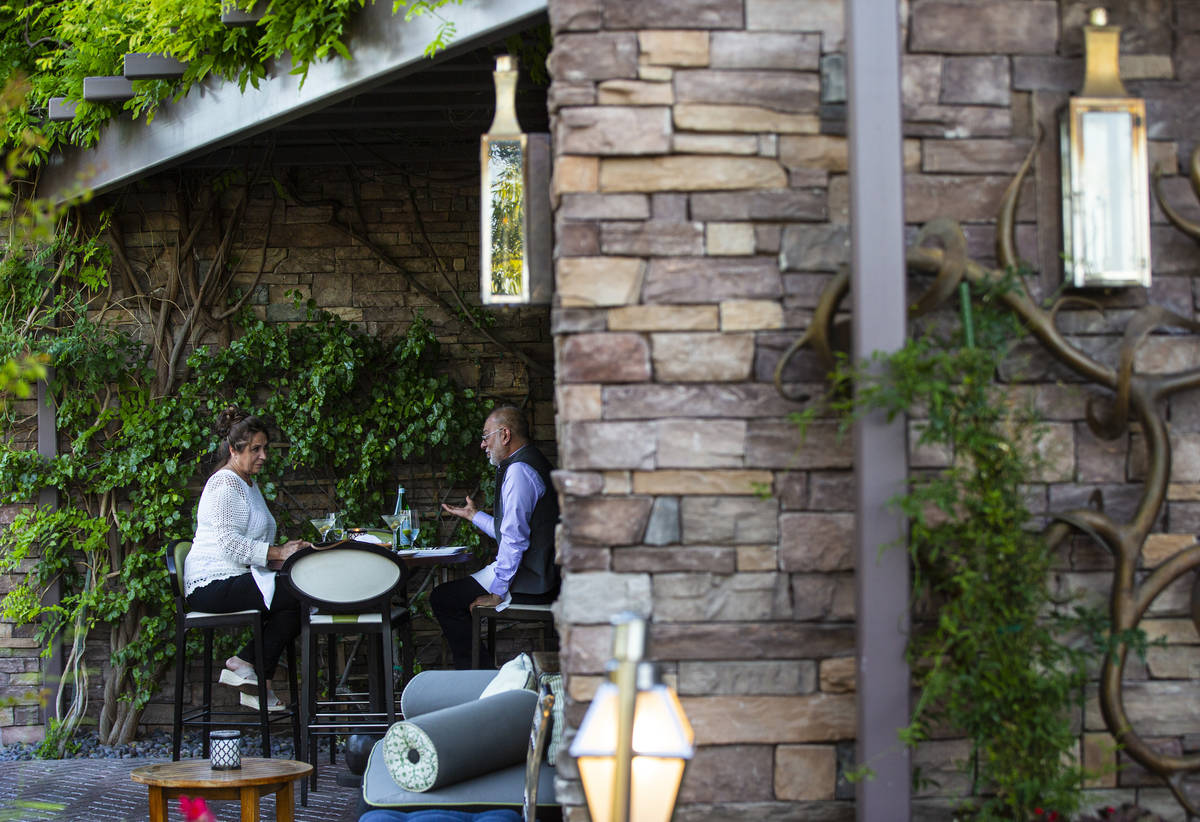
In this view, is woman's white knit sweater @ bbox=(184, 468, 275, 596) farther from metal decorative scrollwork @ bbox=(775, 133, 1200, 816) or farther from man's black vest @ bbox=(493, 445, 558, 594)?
metal decorative scrollwork @ bbox=(775, 133, 1200, 816)

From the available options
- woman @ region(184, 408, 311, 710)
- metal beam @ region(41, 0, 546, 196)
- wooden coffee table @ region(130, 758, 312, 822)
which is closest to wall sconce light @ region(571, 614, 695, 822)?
wooden coffee table @ region(130, 758, 312, 822)

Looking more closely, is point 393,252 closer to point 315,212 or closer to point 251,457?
point 315,212

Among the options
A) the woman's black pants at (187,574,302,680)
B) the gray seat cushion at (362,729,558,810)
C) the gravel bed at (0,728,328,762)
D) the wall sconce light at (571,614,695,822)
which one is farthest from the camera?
the gravel bed at (0,728,328,762)

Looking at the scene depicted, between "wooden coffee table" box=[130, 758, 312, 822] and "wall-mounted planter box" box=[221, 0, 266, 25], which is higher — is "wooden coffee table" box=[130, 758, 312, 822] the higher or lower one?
the lower one

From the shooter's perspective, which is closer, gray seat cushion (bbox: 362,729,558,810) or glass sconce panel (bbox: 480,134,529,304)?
glass sconce panel (bbox: 480,134,529,304)

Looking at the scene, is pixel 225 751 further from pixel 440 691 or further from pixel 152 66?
pixel 152 66

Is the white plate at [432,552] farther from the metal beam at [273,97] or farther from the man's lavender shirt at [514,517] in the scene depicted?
the metal beam at [273,97]

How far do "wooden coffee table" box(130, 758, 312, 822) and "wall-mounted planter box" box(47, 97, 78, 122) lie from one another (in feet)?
9.47

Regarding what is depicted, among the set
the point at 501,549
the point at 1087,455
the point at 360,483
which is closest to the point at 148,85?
the point at 360,483

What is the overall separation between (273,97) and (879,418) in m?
2.88

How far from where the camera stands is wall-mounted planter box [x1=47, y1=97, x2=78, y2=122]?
513 centimetres

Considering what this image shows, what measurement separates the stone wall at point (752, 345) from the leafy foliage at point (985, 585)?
0.86 ft

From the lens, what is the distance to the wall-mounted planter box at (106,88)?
16.1 feet

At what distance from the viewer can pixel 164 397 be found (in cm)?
593
